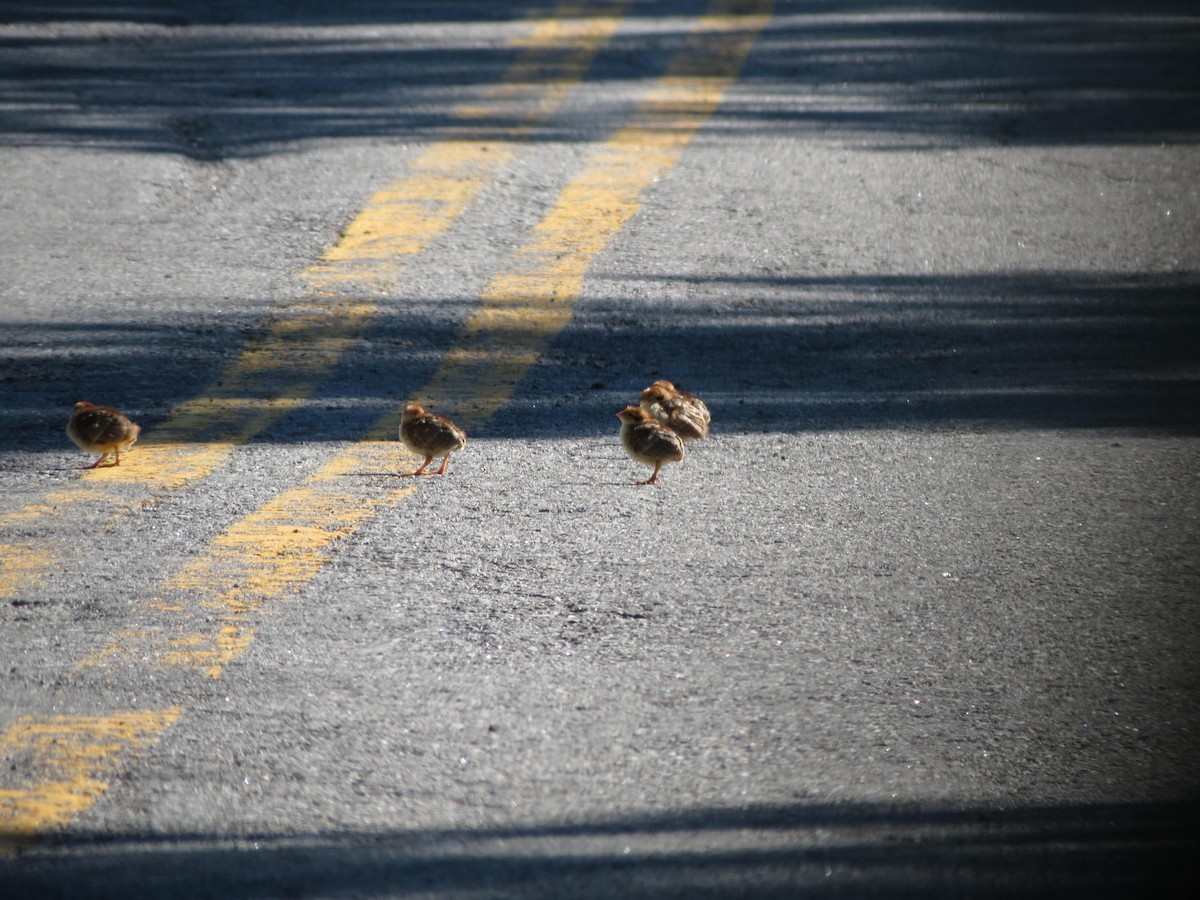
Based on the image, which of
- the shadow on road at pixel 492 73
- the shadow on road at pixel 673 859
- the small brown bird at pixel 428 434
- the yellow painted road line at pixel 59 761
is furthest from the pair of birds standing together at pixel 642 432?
the shadow on road at pixel 492 73

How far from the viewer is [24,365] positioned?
25.6ft

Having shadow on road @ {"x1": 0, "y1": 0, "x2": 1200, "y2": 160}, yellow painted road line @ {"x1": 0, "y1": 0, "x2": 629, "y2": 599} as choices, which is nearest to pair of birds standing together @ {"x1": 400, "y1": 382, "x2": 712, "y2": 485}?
yellow painted road line @ {"x1": 0, "y1": 0, "x2": 629, "y2": 599}

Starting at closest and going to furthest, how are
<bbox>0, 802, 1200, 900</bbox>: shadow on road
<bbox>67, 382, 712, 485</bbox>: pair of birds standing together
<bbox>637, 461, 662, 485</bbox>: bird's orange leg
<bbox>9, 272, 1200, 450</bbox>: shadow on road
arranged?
<bbox>0, 802, 1200, 900</bbox>: shadow on road < <bbox>67, 382, 712, 485</bbox>: pair of birds standing together < <bbox>637, 461, 662, 485</bbox>: bird's orange leg < <bbox>9, 272, 1200, 450</bbox>: shadow on road

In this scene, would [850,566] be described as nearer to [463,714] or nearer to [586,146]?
[463,714]

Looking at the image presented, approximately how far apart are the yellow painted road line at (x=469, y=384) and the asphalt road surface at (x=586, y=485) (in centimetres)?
3

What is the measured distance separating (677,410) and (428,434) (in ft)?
4.13

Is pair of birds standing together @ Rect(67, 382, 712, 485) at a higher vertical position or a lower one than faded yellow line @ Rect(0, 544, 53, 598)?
higher

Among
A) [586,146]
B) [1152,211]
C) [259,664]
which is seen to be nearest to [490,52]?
[586,146]

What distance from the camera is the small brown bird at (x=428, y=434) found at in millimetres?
6582

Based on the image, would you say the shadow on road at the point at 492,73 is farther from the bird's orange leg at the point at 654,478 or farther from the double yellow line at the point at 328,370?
the bird's orange leg at the point at 654,478

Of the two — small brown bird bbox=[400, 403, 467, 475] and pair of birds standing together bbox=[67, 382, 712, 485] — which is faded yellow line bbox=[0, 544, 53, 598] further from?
small brown bird bbox=[400, 403, 467, 475]

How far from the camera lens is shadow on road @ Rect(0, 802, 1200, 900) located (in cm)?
381

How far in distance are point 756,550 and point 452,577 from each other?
1315mm

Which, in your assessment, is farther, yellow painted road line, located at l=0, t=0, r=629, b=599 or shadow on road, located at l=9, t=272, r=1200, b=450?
shadow on road, located at l=9, t=272, r=1200, b=450
